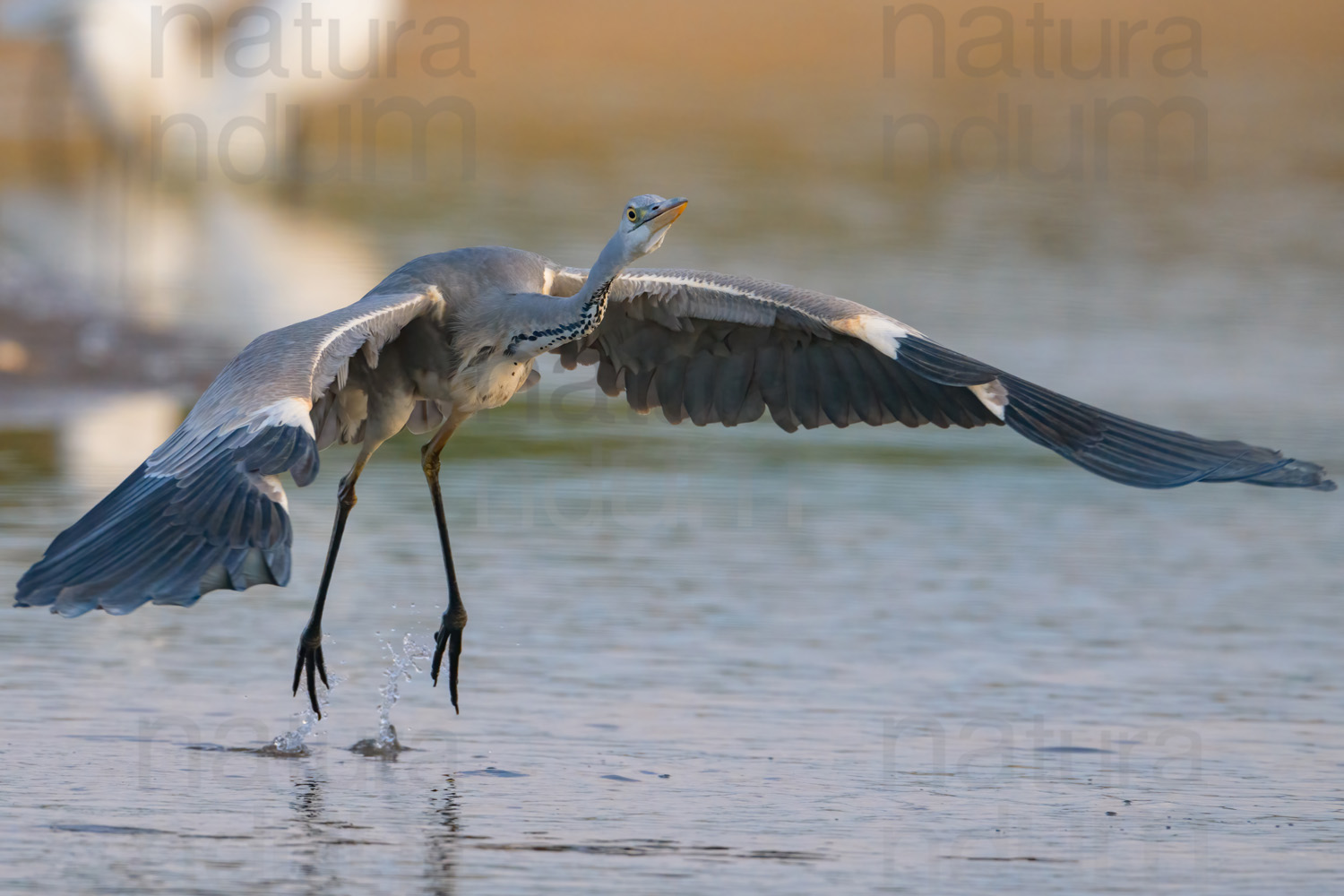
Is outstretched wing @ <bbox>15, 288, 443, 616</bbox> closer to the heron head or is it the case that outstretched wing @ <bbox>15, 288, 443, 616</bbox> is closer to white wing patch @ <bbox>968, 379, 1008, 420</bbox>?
the heron head

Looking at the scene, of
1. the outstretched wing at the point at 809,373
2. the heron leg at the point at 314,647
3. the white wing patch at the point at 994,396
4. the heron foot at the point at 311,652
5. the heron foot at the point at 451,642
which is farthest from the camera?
the heron foot at the point at 451,642

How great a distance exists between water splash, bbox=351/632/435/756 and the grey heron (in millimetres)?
134

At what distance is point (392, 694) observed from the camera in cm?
824

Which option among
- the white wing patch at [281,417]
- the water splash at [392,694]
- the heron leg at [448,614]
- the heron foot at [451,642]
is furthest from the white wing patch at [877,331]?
the white wing patch at [281,417]

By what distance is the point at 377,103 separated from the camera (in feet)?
98.1

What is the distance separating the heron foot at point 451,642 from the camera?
27.3 ft

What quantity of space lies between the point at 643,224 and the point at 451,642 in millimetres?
1789

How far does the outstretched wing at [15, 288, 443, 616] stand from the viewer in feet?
19.7

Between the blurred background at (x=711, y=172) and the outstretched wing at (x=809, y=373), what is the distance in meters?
4.61

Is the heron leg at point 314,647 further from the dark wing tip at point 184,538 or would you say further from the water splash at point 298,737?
the dark wing tip at point 184,538

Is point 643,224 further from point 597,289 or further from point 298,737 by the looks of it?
point 298,737

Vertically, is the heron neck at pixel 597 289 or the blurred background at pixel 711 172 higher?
the blurred background at pixel 711 172

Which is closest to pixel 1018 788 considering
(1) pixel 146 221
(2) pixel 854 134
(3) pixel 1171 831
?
(3) pixel 1171 831

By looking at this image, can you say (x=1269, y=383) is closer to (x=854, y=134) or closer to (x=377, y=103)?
(x=854, y=134)
